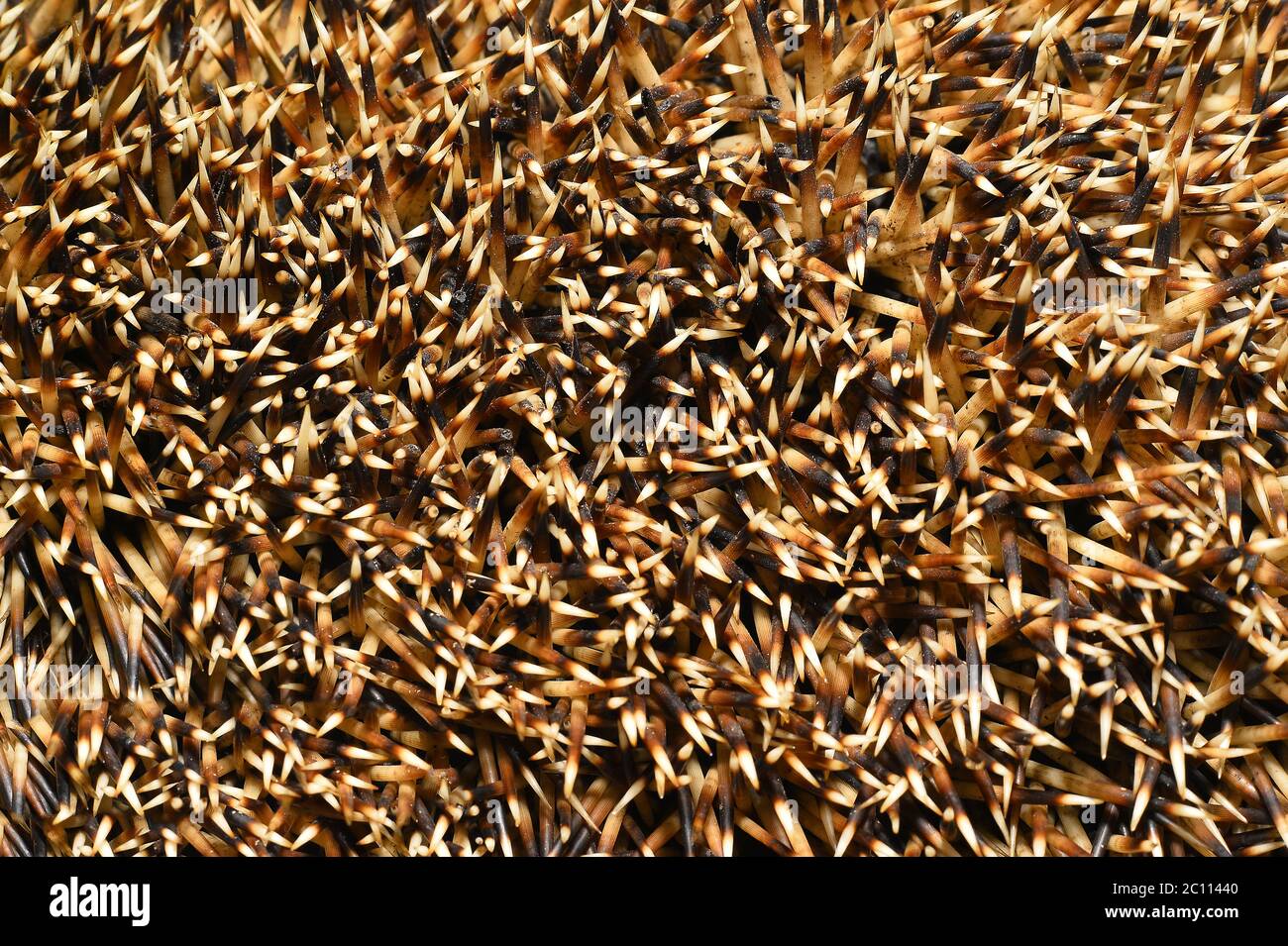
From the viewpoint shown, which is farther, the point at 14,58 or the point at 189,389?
the point at 14,58

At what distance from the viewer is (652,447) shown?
1.58m

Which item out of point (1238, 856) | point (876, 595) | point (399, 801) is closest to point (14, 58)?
point (399, 801)

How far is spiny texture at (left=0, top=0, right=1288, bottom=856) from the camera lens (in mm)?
1556

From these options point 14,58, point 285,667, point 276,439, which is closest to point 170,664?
point 285,667

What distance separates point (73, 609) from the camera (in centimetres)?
169

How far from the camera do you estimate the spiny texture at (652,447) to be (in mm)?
1556

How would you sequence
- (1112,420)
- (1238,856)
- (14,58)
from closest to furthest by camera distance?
(1112,420)
(1238,856)
(14,58)

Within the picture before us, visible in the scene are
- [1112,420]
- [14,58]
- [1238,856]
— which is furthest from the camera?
[14,58]

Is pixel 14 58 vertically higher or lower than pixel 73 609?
higher

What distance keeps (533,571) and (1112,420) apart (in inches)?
37.1

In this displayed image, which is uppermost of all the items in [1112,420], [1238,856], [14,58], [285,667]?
[14,58]

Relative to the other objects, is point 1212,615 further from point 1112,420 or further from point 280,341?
point 280,341

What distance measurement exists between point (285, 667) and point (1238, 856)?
1628 millimetres

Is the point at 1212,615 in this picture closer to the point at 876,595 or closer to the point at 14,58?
the point at 876,595
